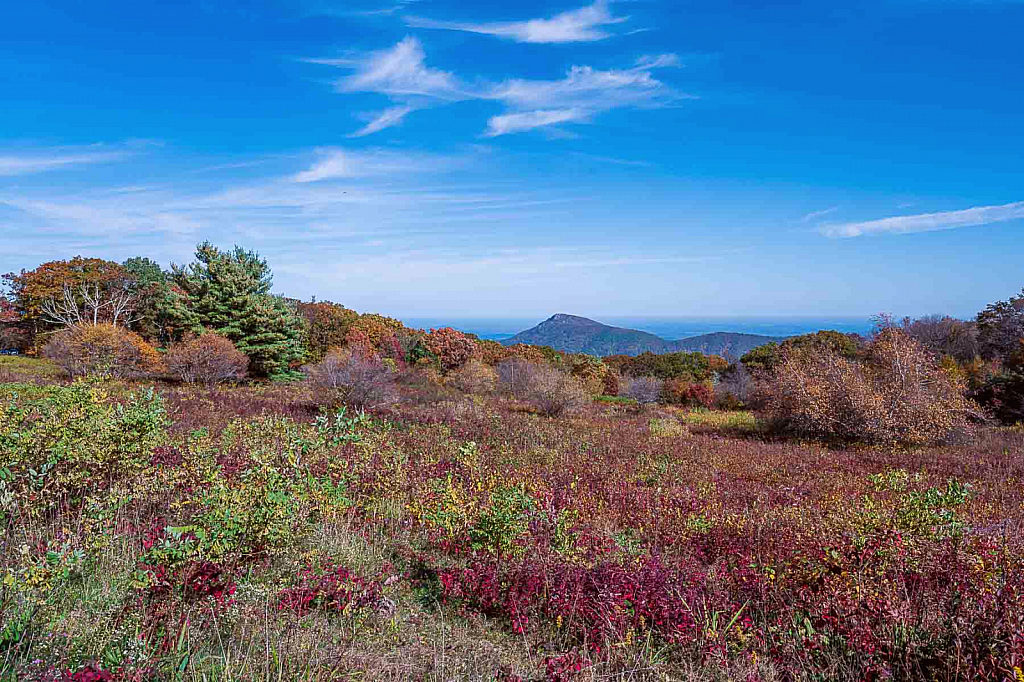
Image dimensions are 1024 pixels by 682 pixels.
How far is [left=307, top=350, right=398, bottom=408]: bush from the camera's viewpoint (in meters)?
14.0

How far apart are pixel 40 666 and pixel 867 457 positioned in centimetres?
1242

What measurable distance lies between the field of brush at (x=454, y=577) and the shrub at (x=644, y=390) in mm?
19684

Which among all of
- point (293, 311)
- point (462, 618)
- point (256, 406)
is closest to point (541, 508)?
point (462, 618)

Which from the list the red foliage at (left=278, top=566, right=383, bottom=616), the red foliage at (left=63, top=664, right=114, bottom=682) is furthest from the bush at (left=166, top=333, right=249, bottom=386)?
the red foliage at (left=63, top=664, right=114, bottom=682)

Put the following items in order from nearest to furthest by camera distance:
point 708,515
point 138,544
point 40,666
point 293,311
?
point 40,666 < point 138,544 < point 708,515 < point 293,311

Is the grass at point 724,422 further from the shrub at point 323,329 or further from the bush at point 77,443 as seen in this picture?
the shrub at point 323,329

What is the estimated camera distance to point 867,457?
10.2 metres

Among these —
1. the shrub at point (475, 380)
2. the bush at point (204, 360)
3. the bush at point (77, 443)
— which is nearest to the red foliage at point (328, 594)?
→ the bush at point (77, 443)

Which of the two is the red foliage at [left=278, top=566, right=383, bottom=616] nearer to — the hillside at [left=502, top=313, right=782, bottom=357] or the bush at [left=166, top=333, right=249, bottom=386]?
the bush at [left=166, top=333, right=249, bottom=386]

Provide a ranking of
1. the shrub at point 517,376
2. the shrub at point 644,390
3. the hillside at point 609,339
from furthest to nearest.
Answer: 1. the hillside at point 609,339
2. the shrub at point 644,390
3. the shrub at point 517,376

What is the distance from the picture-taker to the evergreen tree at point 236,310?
22.6 m

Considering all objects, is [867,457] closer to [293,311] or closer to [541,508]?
[541,508]

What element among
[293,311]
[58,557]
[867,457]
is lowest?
[867,457]

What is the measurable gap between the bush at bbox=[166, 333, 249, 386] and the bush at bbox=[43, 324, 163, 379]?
1531mm
